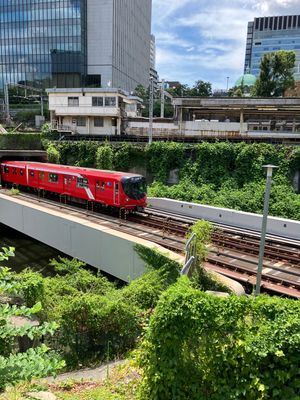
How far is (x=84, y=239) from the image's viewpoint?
55.5ft

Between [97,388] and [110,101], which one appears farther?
[110,101]

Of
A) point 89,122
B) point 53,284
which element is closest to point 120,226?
point 53,284

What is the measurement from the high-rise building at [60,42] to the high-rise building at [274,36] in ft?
271

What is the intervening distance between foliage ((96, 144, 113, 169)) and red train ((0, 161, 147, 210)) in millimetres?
6407

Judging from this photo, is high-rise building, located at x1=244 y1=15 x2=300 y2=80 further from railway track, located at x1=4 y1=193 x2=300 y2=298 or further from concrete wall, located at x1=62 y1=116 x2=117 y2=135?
railway track, located at x1=4 y1=193 x2=300 y2=298

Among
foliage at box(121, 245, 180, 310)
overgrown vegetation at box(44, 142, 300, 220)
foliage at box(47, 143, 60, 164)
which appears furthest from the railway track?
foliage at box(47, 143, 60, 164)

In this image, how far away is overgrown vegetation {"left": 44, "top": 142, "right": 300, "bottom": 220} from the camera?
75.7 ft

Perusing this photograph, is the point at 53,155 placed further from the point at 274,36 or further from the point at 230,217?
the point at 274,36

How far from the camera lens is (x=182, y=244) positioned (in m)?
16.0

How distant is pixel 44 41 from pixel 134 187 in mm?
70625

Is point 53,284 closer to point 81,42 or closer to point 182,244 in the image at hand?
point 182,244

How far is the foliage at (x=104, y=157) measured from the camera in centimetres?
3200

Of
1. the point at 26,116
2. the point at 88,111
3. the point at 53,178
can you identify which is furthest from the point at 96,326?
the point at 26,116

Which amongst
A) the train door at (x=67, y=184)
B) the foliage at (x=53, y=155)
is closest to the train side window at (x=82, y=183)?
the train door at (x=67, y=184)
